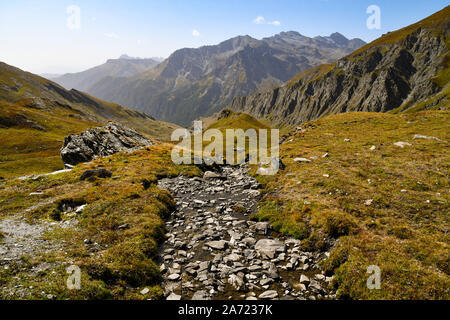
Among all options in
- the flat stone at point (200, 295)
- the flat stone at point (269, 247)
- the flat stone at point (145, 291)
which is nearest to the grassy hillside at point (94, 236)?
the flat stone at point (145, 291)

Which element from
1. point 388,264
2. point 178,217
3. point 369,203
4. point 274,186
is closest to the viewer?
point 388,264

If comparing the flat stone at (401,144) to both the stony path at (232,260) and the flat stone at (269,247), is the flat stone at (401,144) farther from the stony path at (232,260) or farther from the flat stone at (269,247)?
the flat stone at (269,247)

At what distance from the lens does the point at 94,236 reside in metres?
14.9

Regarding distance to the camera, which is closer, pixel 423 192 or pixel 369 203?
pixel 369 203

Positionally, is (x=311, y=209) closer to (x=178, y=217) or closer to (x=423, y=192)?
(x=423, y=192)

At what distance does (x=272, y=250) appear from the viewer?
45.2 ft

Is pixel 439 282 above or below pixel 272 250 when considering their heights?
above

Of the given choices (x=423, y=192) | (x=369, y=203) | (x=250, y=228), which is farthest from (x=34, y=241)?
(x=423, y=192)

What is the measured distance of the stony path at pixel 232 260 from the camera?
10.8 m

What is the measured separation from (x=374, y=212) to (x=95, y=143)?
60398 millimetres

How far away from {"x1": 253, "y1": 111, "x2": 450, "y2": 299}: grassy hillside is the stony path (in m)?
1.18
